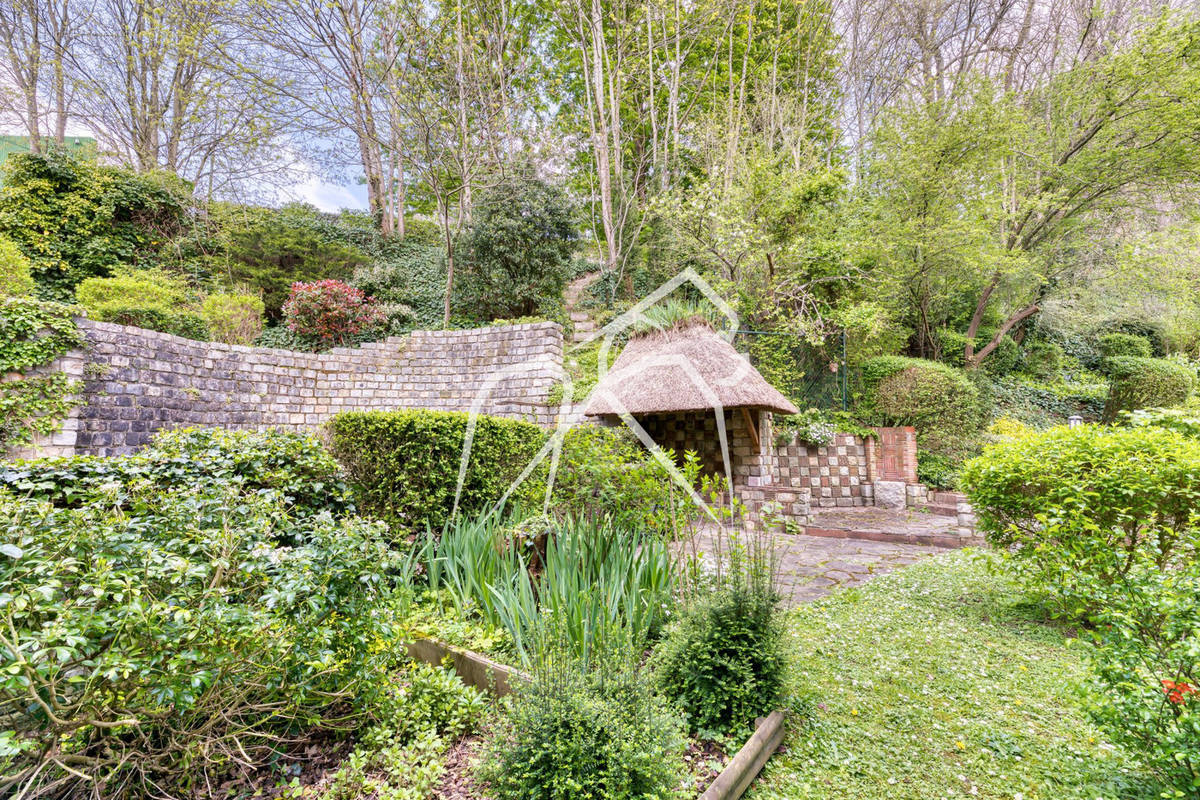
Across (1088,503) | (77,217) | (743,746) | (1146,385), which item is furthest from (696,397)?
(77,217)

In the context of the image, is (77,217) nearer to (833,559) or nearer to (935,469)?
(833,559)

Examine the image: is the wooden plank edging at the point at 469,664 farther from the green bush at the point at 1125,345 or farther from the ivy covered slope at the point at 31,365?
the green bush at the point at 1125,345

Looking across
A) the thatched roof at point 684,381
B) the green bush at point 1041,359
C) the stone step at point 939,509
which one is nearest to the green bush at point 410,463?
the thatched roof at point 684,381

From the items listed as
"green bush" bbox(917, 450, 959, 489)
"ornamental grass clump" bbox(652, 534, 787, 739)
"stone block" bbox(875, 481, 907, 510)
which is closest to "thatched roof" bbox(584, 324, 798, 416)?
"stone block" bbox(875, 481, 907, 510)

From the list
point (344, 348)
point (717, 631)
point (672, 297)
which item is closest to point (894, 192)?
point (672, 297)

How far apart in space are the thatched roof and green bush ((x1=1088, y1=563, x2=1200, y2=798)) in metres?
4.76

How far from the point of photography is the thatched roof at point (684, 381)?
655 centimetres

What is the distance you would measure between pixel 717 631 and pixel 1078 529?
7.53 feet

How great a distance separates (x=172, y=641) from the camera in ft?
4.38

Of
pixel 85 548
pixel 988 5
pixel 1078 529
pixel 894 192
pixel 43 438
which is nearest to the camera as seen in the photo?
pixel 85 548

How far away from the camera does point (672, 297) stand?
9125 millimetres

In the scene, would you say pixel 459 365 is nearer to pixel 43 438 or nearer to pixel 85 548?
pixel 43 438

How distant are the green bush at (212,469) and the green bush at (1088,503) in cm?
426

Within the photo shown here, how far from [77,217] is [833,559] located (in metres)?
15.1
